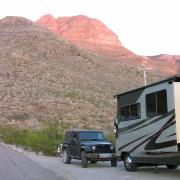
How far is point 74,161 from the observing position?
88.1 ft

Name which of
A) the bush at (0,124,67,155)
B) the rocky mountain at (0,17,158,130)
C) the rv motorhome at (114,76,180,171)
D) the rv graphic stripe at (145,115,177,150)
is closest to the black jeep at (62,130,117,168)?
the rv motorhome at (114,76,180,171)

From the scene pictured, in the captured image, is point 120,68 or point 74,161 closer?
point 74,161

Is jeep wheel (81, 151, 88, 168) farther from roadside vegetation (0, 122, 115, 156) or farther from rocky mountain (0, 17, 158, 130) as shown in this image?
rocky mountain (0, 17, 158, 130)

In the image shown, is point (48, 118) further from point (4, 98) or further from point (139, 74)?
point (139, 74)

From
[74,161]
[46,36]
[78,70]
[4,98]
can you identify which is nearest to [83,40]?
[46,36]

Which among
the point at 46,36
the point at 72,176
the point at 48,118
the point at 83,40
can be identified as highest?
the point at 83,40

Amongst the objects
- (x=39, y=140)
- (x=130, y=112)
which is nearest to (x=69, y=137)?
(x=130, y=112)

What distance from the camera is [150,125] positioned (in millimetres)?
18453

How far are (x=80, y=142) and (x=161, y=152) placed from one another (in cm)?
680

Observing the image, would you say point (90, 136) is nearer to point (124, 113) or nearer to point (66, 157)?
point (66, 157)

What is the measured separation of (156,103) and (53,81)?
187ft

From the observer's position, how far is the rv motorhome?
1677cm

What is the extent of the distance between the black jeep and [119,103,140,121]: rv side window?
2316 mm

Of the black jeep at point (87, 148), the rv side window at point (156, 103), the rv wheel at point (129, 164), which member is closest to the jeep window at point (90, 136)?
the black jeep at point (87, 148)
